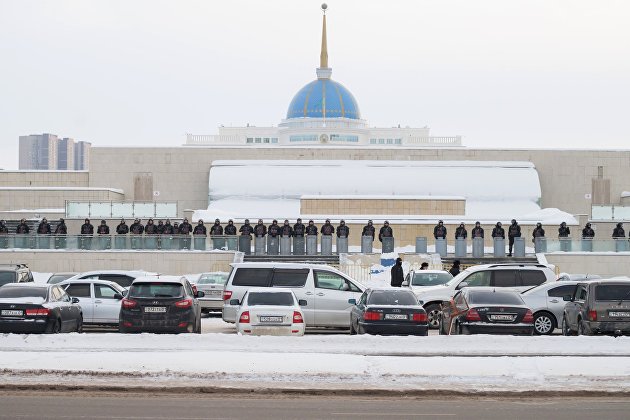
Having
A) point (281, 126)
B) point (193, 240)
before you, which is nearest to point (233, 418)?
point (193, 240)

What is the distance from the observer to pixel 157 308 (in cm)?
2712

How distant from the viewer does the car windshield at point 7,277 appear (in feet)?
112

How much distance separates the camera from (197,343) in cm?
2405

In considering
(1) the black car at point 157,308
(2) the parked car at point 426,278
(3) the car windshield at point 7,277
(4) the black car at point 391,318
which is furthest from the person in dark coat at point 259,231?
(4) the black car at point 391,318

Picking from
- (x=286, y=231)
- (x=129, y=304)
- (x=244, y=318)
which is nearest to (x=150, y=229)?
(x=286, y=231)

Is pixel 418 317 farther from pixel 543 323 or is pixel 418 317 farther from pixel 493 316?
pixel 543 323

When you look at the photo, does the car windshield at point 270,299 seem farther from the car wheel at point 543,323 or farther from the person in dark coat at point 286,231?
the person in dark coat at point 286,231

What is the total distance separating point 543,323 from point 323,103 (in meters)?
69.0

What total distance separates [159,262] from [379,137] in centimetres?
5409

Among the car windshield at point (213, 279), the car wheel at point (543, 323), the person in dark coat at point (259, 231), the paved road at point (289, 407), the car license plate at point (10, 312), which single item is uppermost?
the person in dark coat at point (259, 231)

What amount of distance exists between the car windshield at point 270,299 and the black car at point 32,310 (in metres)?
4.19

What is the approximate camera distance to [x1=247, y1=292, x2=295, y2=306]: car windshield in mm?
26375

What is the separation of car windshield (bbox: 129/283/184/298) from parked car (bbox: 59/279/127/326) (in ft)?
9.90

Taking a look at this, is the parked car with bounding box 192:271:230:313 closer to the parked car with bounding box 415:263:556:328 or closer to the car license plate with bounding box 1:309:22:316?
the parked car with bounding box 415:263:556:328
